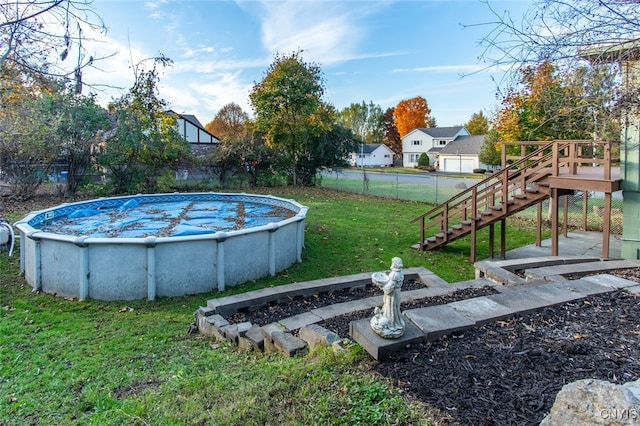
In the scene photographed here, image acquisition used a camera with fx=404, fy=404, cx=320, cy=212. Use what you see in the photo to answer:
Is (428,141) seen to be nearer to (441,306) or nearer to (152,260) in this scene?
(152,260)

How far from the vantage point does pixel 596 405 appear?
164cm

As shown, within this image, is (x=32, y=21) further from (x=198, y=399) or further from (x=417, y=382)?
(x=417, y=382)

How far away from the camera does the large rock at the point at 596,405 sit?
156 cm

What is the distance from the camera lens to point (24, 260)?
6176mm

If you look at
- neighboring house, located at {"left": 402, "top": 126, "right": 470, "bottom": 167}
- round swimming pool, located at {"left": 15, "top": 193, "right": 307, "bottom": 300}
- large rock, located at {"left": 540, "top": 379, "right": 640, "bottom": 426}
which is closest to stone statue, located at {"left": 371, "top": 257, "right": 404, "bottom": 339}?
large rock, located at {"left": 540, "top": 379, "right": 640, "bottom": 426}

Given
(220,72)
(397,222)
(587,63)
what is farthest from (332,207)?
(587,63)

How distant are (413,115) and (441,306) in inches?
2261

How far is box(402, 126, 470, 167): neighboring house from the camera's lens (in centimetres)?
4694

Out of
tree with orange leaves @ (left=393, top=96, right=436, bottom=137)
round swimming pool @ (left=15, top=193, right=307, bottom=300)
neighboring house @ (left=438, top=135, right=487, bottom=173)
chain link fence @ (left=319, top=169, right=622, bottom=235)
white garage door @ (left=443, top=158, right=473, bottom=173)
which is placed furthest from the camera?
tree with orange leaves @ (left=393, top=96, right=436, bottom=137)

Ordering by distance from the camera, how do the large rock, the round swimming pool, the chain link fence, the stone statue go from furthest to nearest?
the chain link fence, the round swimming pool, the stone statue, the large rock

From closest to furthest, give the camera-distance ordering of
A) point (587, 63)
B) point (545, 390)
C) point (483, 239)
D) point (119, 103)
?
point (545, 390) < point (587, 63) < point (483, 239) < point (119, 103)

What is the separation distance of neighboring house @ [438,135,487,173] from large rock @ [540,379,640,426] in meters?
38.9

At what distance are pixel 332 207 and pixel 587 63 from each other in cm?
1015

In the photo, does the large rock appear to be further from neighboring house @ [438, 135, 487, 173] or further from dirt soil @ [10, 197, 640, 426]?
neighboring house @ [438, 135, 487, 173]
